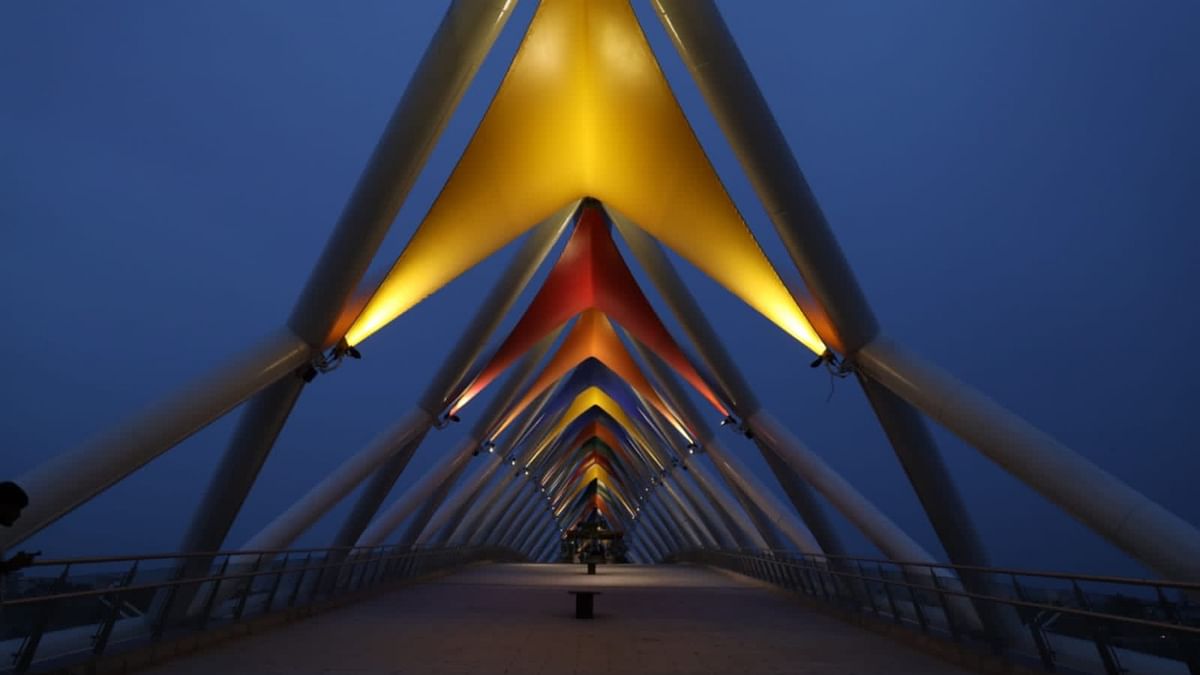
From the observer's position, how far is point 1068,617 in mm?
6293

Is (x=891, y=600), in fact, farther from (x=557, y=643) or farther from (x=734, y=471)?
(x=734, y=471)

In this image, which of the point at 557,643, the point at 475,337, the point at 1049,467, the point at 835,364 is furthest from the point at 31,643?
the point at 475,337

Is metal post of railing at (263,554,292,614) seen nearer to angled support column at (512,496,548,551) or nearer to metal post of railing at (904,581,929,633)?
metal post of railing at (904,581,929,633)

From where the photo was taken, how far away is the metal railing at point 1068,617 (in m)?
5.29

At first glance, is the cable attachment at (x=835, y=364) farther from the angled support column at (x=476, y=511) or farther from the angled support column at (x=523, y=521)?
the angled support column at (x=523, y=521)

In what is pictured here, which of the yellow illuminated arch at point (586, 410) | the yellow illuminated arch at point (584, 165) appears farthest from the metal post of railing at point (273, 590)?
the yellow illuminated arch at point (586, 410)

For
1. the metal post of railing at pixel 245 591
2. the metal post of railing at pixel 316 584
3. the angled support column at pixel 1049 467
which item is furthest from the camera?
the metal post of railing at pixel 316 584

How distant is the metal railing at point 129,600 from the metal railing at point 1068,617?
6.97m

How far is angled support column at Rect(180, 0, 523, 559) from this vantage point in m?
8.97

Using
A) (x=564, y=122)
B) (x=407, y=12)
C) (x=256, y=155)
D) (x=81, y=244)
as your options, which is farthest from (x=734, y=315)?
(x=564, y=122)

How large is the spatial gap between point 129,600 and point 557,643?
408 centimetres

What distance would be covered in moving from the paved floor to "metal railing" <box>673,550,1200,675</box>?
0.48 m

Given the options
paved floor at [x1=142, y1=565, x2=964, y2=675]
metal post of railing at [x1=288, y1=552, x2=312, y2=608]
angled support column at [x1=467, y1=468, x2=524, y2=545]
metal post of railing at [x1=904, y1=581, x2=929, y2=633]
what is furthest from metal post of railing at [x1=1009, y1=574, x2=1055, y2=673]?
angled support column at [x1=467, y1=468, x2=524, y2=545]

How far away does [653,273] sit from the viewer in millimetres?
17172
